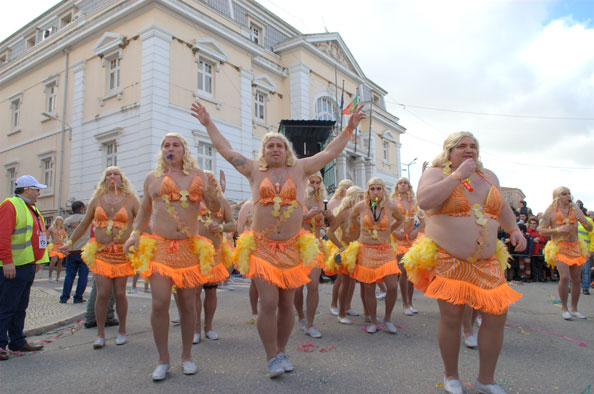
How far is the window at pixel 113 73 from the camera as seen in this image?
16750mm

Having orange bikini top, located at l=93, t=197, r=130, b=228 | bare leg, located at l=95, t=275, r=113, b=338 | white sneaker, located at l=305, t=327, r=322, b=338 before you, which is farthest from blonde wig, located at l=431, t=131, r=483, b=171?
bare leg, located at l=95, t=275, r=113, b=338

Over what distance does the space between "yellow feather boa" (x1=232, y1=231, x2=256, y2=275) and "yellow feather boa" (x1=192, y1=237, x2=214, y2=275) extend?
26 cm

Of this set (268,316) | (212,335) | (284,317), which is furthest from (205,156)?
(268,316)

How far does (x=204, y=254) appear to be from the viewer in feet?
12.1

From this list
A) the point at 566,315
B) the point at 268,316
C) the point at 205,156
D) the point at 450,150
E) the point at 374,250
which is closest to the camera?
the point at 450,150


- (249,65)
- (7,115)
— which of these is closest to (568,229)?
(249,65)

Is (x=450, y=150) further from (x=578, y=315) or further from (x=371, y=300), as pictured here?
(x=578, y=315)

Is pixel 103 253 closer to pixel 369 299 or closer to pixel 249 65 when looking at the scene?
pixel 369 299

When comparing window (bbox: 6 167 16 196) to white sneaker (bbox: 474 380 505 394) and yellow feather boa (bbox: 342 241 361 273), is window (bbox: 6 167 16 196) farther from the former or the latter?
white sneaker (bbox: 474 380 505 394)

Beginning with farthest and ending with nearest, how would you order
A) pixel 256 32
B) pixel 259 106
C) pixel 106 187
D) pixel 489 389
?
1. pixel 256 32
2. pixel 259 106
3. pixel 106 187
4. pixel 489 389

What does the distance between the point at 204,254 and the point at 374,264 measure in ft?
7.96

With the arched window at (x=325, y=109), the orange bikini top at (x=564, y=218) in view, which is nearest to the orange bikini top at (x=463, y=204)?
the orange bikini top at (x=564, y=218)

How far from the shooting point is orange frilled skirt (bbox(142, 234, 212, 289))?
3.47 meters

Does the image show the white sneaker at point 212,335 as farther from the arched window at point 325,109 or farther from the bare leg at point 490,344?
the arched window at point 325,109
